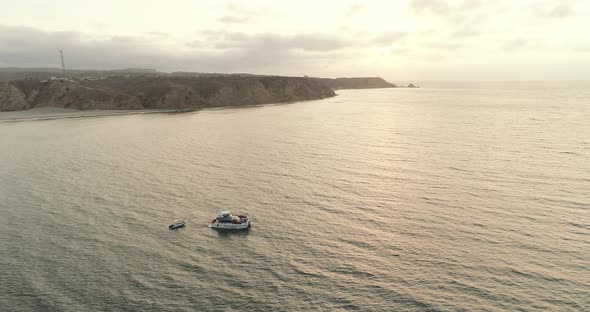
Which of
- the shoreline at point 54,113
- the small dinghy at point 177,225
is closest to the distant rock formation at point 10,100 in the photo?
the shoreline at point 54,113

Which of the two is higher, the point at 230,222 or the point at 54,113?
the point at 54,113

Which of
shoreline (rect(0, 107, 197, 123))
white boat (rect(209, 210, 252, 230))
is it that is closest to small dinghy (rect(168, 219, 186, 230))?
white boat (rect(209, 210, 252, 230))

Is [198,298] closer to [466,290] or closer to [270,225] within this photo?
[270,225]

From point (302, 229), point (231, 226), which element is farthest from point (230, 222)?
point (302, 229)

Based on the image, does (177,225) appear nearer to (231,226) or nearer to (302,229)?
(231,226)

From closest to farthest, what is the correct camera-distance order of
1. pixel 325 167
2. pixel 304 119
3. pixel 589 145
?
pixel 325 167
pixel 589 145
pixel 304 119

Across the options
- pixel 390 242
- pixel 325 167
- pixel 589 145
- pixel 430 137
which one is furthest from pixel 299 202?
pixel 589 145

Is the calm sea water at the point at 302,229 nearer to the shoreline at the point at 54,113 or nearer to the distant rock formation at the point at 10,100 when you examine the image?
the shoreline at the point at 54,113
